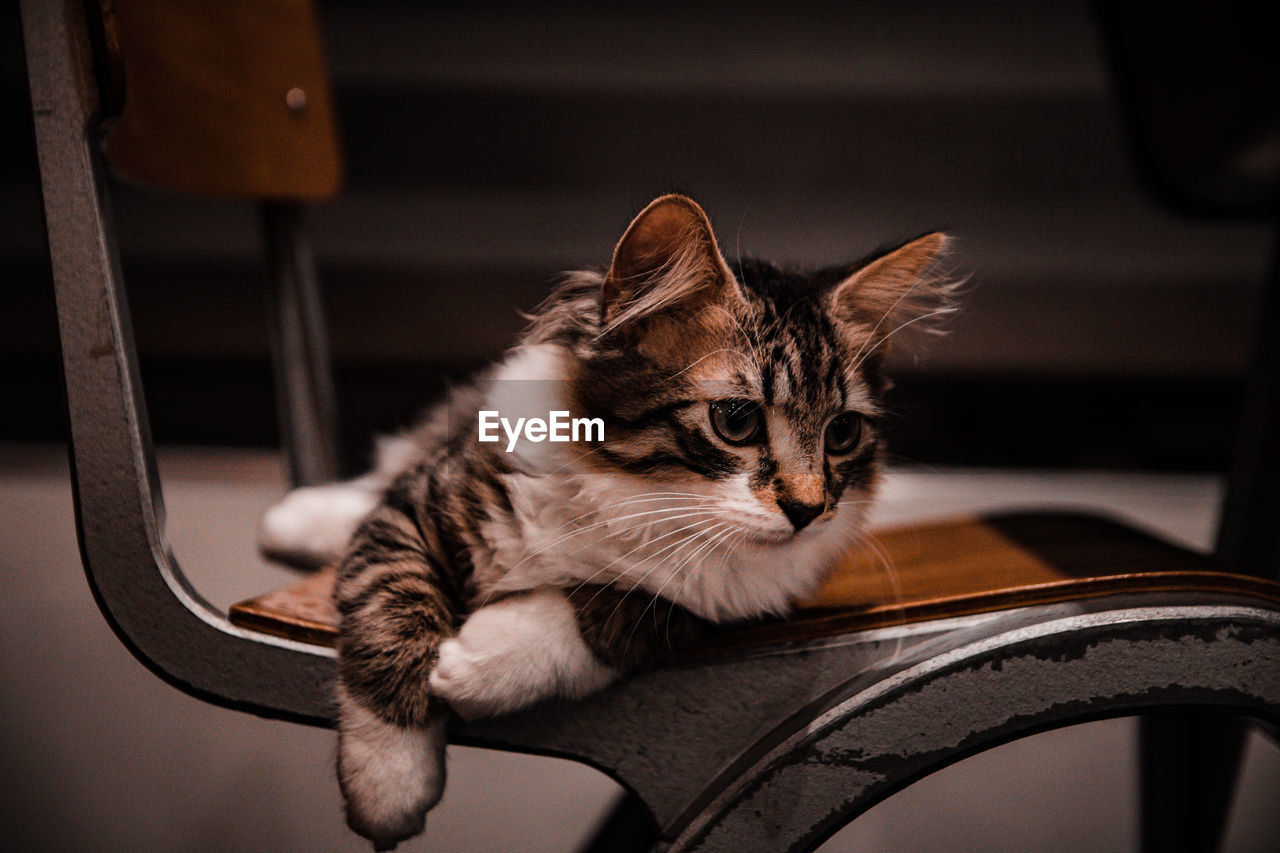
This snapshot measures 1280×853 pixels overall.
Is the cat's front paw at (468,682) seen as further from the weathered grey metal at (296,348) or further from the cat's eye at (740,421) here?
the weathered grey metal at (296,348)

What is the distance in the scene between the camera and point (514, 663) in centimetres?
48

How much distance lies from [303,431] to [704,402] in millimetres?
624

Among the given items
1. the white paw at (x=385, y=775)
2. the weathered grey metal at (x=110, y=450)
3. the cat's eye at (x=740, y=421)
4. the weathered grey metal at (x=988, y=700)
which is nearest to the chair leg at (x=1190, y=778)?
the weathered grey metal at (x=988, y=700)

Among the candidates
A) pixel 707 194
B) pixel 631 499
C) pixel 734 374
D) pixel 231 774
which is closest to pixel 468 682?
pixel 631 499

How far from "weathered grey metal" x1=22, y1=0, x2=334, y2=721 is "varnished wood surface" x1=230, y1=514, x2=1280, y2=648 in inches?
1.1

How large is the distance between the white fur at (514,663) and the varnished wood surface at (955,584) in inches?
3.9

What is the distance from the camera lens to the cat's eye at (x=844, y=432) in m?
0.52

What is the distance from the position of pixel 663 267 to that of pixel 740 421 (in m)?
0.11

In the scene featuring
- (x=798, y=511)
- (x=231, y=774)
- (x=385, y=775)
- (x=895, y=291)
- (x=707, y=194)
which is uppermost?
(x=707, y=194)

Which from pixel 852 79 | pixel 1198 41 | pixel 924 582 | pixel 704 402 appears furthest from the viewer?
pixel 852 79

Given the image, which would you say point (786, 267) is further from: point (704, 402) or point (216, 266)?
point (216, 266)

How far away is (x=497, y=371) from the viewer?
62cm

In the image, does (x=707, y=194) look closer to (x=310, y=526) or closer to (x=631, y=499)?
(x=310, y=526)

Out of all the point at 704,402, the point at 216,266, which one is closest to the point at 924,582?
the point at 704,402
